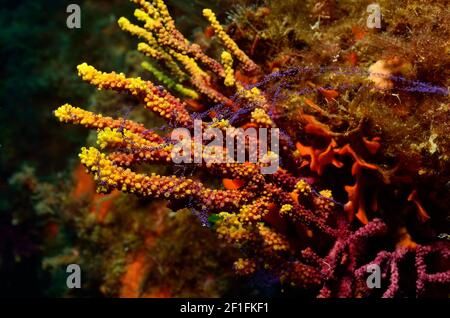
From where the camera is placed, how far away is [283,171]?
8.36ft

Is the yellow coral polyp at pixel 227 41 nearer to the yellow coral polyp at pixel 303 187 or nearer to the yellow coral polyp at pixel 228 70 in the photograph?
the yellow coral polyp at pixel 228 70

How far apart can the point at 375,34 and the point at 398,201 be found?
1.10 meters

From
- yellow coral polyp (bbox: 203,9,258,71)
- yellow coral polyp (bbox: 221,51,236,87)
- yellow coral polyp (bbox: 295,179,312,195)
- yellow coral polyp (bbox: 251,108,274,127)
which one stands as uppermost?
yellow coral polyp (bbox: 203,9,258,71)

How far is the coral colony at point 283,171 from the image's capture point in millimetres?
2322

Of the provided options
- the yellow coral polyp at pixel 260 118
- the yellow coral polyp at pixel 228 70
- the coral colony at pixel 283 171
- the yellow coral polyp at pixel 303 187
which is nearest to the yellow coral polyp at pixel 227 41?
the coral colony at pixel 283 171

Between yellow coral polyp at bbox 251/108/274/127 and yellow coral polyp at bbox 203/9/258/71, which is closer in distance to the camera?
yellow coral polyp at bbox 251/108/274/127

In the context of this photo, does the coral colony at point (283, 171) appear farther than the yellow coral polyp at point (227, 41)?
No

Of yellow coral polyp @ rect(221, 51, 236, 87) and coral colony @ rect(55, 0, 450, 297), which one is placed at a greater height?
yellow coral polyp @ rect(221, 51, 236, 87)

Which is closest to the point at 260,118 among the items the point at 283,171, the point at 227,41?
the point at 283,171

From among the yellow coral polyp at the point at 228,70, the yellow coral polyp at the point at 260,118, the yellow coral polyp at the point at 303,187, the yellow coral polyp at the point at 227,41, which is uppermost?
the yellow coral polyp at the point at 227,41

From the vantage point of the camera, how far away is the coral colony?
232 cm

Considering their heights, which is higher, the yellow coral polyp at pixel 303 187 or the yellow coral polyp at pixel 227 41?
the yellow coral polyp at pixel 227 41

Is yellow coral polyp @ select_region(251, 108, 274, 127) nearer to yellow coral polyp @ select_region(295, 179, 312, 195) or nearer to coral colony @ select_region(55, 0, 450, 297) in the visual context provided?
coral colony @ select_region(55, 0, 450, 297)

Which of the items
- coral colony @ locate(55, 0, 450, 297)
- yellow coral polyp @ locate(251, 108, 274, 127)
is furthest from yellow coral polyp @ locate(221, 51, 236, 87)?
yellow coral polyp @ locate(251, 108, 274, 127)
